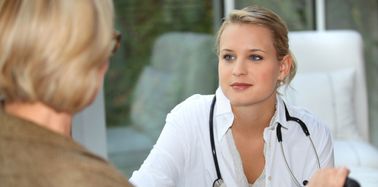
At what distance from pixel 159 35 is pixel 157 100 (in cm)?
32

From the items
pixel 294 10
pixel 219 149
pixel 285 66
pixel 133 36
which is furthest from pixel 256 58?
pixel 294 10

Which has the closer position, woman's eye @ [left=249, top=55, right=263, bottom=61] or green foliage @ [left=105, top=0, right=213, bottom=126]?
woman's eye @ [left=249, top=55, right=263, bottom=61]

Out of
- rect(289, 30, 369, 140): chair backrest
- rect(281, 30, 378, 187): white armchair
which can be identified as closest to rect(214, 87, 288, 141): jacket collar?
rect(281, 30, 378, 187): white armchair

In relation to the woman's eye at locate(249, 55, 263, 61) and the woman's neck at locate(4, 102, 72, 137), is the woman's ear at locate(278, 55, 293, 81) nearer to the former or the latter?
the woman's eye at locate(249, 55, 263, 61)

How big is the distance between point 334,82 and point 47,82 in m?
2.34

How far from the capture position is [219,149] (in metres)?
1.68

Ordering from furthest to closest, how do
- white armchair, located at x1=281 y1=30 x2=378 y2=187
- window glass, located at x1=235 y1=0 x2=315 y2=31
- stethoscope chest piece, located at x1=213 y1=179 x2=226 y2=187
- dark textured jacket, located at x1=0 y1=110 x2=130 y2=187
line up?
window glass, located at x1=235 y1=0 x2=315 y2=31 → white armchair, located at x1=281 y1=30 x2=378 y2=187 → stethoscope chest piece, located at x1=213 y1=179 x2=226 y2=187 → dark textured jacket, located at x1=0 y1=110 x2=130 y2=187

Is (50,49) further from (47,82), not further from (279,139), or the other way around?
Answer: (279,139)

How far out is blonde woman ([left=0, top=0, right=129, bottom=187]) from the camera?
873 mm

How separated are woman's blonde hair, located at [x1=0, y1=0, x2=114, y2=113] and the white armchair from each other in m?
2.06

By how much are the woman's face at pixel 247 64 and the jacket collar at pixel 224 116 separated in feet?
0.12

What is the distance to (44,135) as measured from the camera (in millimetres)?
895

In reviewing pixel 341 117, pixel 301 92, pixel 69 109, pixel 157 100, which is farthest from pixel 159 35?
pixel 69 109

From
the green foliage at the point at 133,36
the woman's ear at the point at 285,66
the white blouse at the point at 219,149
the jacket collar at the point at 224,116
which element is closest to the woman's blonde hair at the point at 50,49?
the white blouse at the point at 219,149
